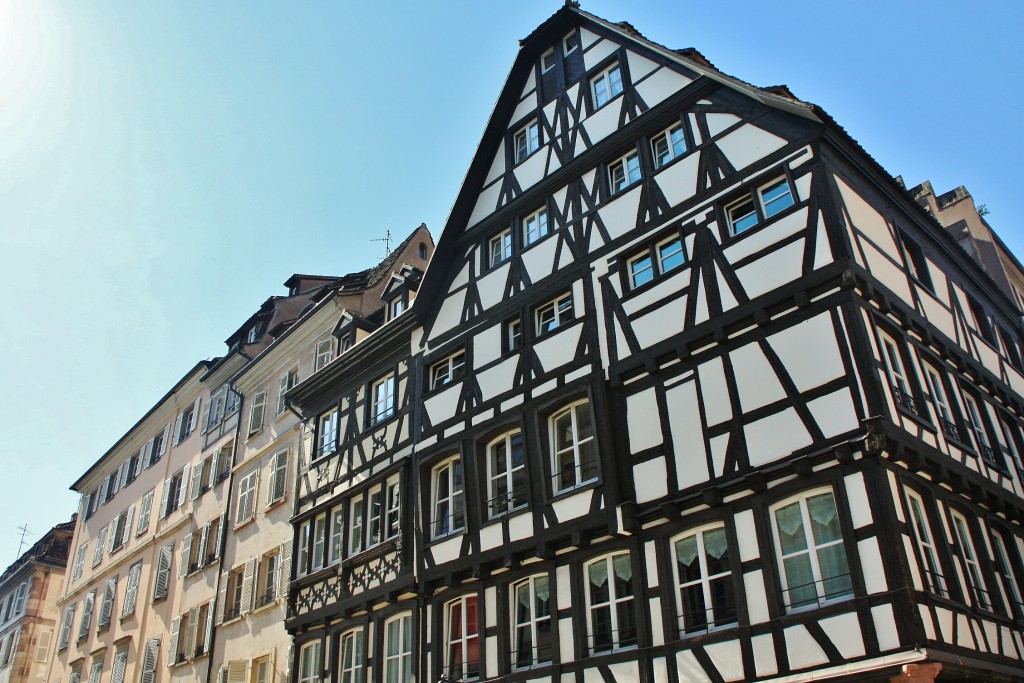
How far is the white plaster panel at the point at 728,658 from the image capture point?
1134 cm

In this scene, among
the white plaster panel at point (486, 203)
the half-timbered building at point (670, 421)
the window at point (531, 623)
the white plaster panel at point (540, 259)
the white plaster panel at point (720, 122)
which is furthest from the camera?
the white plaster panel at point (486, 203)

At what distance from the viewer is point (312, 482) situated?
21234 millimetres

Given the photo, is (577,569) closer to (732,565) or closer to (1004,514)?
(732,565)

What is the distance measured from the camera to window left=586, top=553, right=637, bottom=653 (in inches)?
512

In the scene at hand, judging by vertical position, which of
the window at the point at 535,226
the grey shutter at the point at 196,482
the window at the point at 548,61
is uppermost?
the window at the point at 548,61

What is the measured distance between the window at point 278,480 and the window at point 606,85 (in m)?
11.6

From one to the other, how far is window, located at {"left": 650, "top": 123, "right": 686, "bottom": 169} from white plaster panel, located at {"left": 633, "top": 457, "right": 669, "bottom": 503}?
214 inches

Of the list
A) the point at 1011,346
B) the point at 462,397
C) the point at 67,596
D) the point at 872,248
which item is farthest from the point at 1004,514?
the point at 67,596

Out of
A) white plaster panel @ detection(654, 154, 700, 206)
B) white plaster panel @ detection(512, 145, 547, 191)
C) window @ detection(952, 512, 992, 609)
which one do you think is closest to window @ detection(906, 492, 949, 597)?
window @ detection(952, 512, 992, 609)

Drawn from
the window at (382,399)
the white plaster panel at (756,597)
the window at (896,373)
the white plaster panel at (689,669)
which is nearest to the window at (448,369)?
the window at (382,399)

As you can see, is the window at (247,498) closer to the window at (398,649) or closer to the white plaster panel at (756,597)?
the window at (398,649)

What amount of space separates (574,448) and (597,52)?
8.25 meters

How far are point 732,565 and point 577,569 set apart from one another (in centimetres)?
281

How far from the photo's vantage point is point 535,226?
59.3 ft
